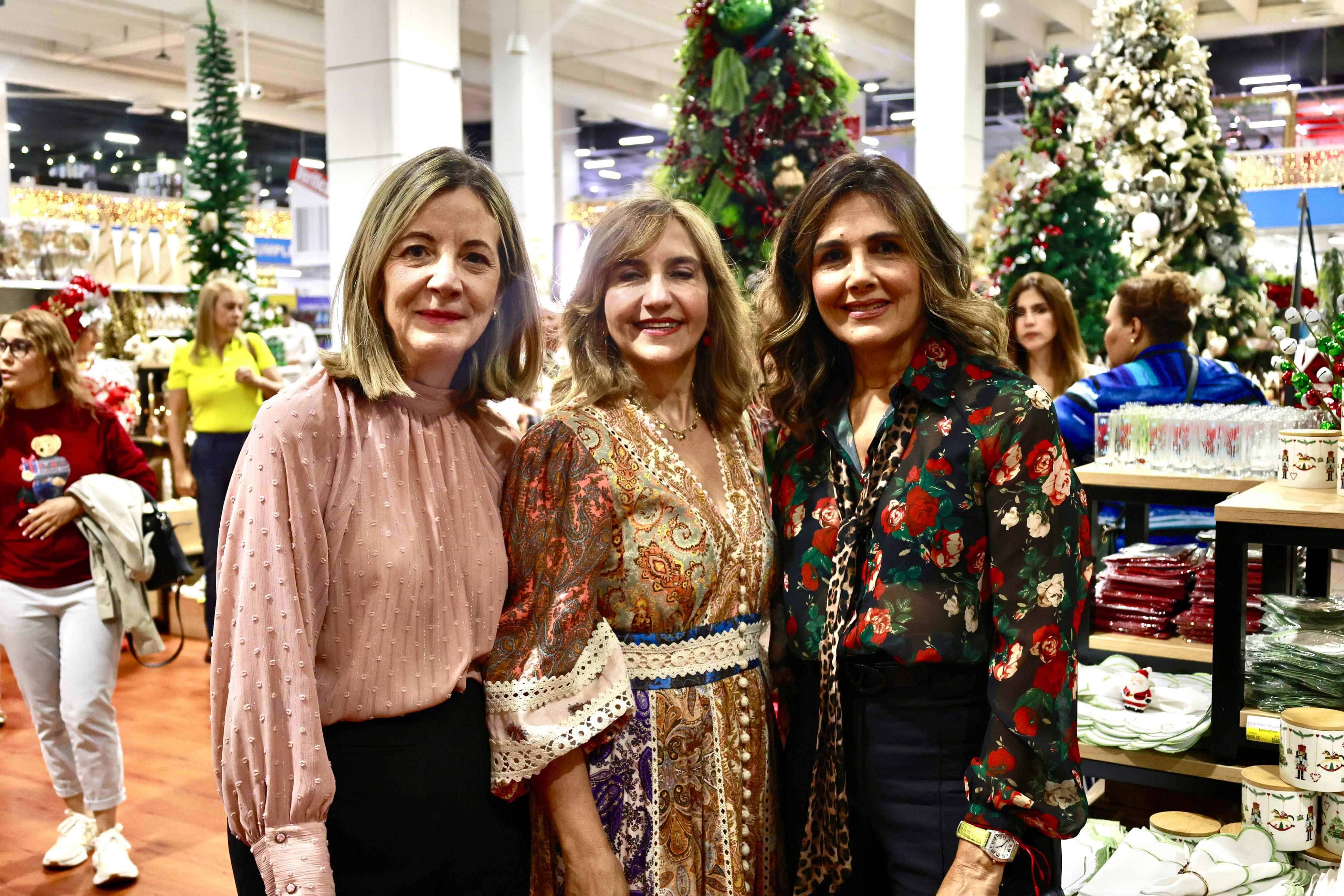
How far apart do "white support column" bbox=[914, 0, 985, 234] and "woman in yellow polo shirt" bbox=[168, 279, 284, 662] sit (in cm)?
635

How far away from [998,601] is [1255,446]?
1383 mm

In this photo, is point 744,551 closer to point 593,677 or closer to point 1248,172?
point 593,677

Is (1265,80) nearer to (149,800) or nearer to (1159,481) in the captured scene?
(1159,481)

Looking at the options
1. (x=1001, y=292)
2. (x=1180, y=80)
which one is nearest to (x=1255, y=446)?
(x=1001, y=292)

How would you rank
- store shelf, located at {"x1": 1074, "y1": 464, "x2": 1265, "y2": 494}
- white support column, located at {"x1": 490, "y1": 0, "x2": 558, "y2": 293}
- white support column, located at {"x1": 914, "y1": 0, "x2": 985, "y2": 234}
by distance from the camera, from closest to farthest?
store shelf, located at {"x1": 1074, "y1": 464, "x2": 1265, "y2": 494} < white support column, located at {"x1": 914, "y1": 0, "x2": 985, "y2": 234} < white support column, located at {"x1": 490, "y1": 0, "x2": 558, "y2": 293}

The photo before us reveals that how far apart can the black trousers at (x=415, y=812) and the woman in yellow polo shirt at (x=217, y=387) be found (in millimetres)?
4164

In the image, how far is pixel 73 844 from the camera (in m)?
3.66

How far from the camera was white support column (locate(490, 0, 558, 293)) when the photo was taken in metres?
11.2

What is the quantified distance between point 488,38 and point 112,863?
12126 mm

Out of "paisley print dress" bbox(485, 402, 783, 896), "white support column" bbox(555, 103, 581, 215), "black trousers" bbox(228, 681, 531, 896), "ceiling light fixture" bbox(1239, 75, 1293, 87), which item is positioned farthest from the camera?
"white support column" bbox(555, 103, 581, 215)

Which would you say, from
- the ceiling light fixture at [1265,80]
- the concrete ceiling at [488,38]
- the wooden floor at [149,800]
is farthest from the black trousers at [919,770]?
the ceiling light fixture at [1265,80]

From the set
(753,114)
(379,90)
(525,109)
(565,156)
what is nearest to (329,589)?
(753,114)

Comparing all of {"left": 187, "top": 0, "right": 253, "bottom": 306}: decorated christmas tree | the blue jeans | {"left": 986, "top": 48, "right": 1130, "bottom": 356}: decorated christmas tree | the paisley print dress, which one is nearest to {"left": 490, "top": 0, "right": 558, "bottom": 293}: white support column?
{"left": 187, "top": 0, "right": 253, "bottom": 306}: decorated christmas tree

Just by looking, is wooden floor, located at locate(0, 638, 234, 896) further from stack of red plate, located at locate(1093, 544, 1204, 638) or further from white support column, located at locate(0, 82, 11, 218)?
white support column, located at locate(0, 82, 11, 218)
